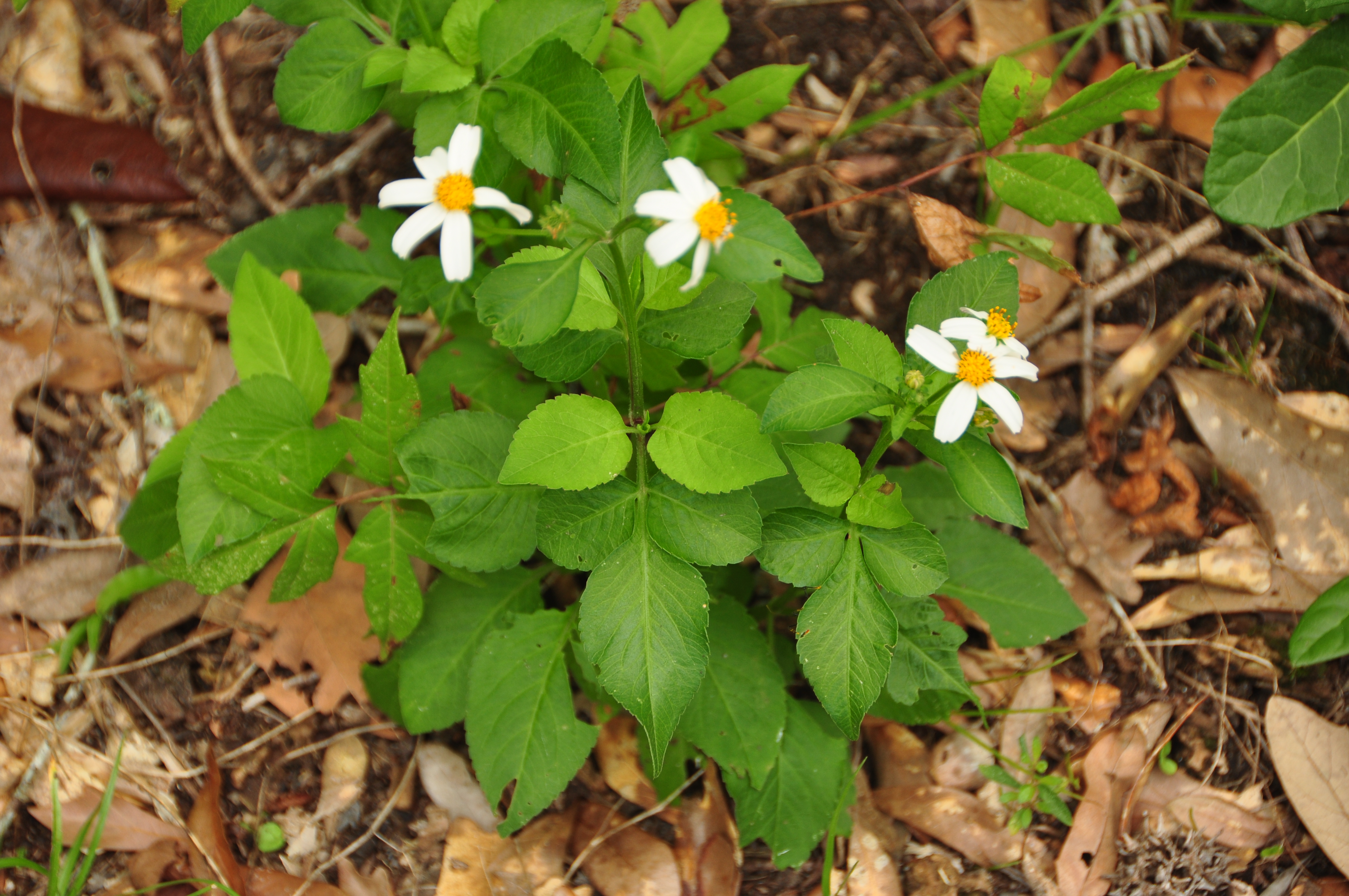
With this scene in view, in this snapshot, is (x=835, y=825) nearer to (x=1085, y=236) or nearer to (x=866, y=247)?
(x=866, y=247)

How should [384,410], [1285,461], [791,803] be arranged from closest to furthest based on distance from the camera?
[384,410] < [791,803] < [1285,461]

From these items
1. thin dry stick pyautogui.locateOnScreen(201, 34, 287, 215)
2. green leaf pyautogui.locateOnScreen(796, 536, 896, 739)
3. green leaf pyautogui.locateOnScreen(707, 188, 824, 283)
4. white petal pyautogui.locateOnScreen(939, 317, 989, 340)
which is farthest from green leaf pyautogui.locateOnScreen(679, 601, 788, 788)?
thin dry stick pyautogui.locateOnScreen(201, 34, 287, 215)

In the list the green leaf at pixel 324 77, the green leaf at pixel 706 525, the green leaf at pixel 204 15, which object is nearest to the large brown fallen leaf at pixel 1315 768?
the green leaf at pixel 706 525

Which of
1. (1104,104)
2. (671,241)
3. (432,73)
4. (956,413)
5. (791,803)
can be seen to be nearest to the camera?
(671,241)

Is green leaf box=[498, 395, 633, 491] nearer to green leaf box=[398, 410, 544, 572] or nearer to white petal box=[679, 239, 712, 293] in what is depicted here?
green leaf box=[398, 410, 544, 572]

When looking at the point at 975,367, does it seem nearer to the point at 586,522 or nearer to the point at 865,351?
the point at 865,351

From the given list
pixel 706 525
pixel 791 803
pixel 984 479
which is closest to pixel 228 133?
pixel 706 525
